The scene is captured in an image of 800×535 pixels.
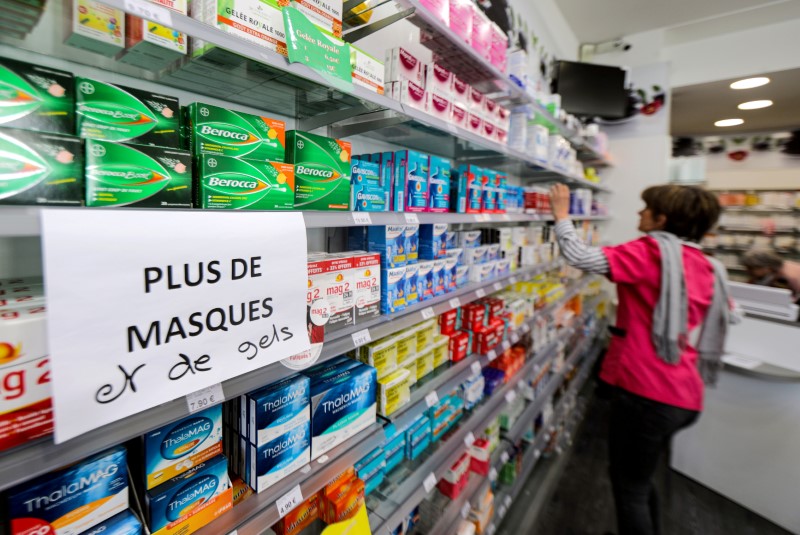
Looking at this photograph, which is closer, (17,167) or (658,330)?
(17,167)

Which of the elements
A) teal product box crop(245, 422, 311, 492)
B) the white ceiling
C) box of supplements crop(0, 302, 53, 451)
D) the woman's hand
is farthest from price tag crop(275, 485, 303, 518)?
the white ceiling

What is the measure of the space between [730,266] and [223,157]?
32.9 ft

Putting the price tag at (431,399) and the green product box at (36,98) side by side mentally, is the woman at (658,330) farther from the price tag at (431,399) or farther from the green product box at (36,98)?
the green product box at (36,98)

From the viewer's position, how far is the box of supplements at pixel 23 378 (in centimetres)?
61

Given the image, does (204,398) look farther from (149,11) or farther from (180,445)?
(149,11)

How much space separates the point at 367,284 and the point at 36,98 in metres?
0.94

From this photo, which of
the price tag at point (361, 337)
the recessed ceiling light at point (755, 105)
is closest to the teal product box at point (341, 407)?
the price tag at point (361, 337)

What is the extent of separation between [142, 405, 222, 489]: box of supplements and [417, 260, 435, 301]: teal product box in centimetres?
91

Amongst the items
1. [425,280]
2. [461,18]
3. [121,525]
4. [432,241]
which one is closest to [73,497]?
[121,525]

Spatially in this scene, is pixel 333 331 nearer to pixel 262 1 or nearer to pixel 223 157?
pixel 223 157

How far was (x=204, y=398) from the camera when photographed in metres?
0.81

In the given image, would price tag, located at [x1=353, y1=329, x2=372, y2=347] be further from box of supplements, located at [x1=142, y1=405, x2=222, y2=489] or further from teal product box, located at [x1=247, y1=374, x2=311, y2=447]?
box of supplements, located at [x1=142, y1=405, x2=222, y2=489]

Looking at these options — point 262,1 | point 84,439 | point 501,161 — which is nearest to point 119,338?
point 84,439

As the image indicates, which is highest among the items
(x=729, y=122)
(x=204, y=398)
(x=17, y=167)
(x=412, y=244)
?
(x=729, y=122)
